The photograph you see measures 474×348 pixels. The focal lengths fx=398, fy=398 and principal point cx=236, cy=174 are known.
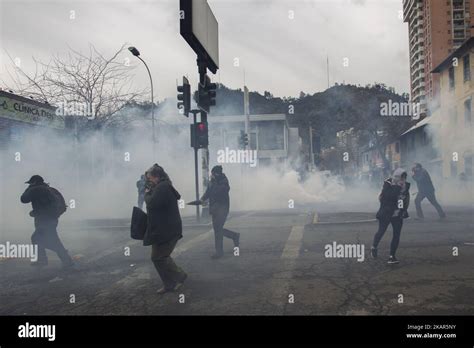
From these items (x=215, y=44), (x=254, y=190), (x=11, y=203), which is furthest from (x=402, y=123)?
(x=11, y=203)

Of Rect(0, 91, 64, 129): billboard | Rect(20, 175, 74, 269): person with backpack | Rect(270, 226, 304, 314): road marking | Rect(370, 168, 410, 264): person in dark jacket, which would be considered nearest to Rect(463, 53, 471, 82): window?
Rect(270, 226, 304, 314): road marking

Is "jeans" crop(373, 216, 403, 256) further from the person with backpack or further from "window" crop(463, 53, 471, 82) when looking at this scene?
"window" crop(463, 53, 471, 82)

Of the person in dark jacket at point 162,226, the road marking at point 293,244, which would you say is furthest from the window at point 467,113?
the person in dark jacket at point 162,226

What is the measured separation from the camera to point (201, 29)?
471 inches

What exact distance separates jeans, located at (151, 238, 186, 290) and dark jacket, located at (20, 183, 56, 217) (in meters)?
2.80

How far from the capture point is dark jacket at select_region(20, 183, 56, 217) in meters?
6.90

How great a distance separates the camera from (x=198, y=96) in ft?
39.3

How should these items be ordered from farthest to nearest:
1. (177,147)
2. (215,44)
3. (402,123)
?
1. (402,123)
2. (177,147)
3. (215,44)

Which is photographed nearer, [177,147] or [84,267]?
[84,267]

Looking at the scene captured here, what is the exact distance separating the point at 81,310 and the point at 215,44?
37.1 ft

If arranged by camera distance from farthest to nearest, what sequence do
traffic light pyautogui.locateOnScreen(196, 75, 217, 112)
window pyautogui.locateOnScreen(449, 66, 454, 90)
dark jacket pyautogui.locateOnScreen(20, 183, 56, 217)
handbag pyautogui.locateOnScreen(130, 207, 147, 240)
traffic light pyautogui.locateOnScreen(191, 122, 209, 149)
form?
window pyautogui.locateOnScreen(449, 66, 454, 90)
traffic light pyautogui.locateOnScreen(191, 122, 209, 149)
traffic light pyautogui.locateOnScreen(196, 75, 217, 112)
dark jacket pyautogui.locateOnScreen(20, 183, 56, 217)
handbag pyautogui.locateOnScreen(130, 207, 147, 240)

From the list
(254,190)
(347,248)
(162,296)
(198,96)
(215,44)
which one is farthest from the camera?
(254,190)
